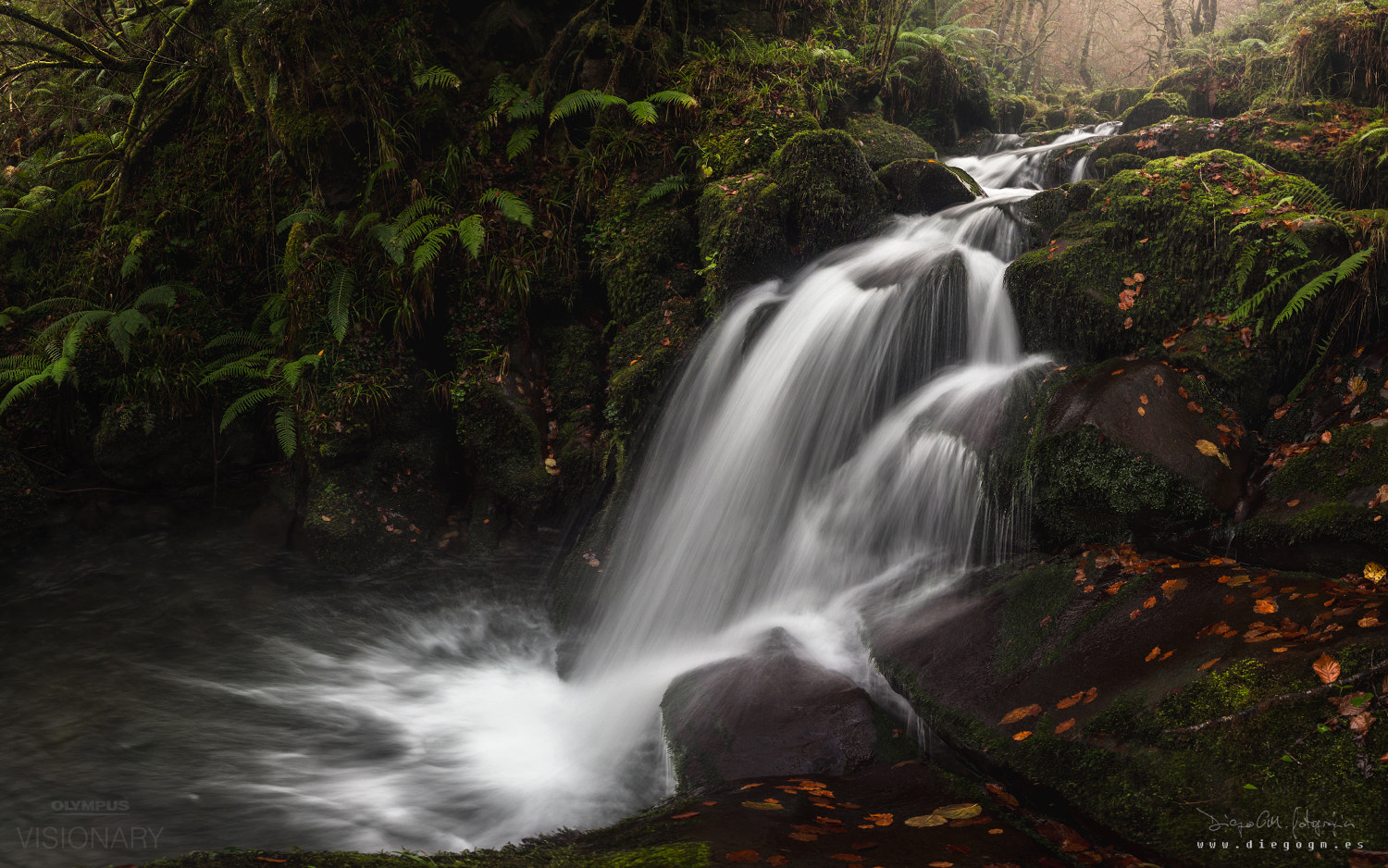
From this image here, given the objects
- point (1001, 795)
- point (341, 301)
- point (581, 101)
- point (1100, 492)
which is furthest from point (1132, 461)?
point (341, 301)

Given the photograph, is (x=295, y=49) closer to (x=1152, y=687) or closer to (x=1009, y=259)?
(x=1009, y=259)

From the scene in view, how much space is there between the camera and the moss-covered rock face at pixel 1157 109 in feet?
34.3

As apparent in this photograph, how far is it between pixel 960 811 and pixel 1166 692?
3.49 ft

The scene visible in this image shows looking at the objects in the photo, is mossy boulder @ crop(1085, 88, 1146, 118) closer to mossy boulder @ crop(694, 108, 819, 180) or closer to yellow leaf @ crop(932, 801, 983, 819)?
mossy boulder @ crop(694, 108, 819, 180)

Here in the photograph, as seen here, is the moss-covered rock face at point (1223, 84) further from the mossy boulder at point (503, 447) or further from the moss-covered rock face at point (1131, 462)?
the mossy boulder at point (503, 447)

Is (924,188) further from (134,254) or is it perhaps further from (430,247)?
(134,254)

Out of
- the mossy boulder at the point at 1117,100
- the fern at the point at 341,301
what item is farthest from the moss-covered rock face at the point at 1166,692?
the mossy boulder at the point at 1117,100

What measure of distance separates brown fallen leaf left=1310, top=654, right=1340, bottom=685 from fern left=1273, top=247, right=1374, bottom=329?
8.24ft

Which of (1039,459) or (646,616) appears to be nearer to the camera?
(1039,459)

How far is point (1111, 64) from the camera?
24672 millimetres

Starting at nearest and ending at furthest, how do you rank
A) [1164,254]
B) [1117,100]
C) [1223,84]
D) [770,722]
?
A: [770,722] < [1164,254] < [1223,84] < [1117,100]

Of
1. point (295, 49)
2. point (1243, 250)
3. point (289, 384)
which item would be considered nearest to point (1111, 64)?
point (1243, 250)

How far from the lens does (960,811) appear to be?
2.99 meters

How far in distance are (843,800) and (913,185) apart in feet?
22.4
